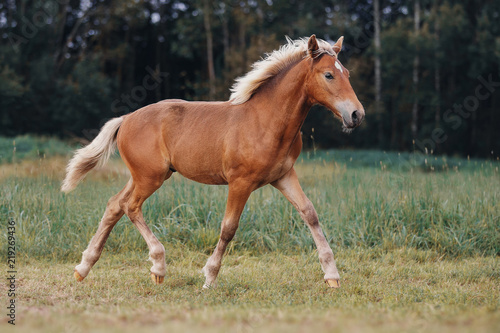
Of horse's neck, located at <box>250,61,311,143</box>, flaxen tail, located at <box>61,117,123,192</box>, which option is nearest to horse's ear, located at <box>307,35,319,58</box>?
horse's neck, located at <box>250,61,311,143</box>

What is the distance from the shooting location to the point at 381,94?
88.5ft

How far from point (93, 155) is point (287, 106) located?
93.3 inches

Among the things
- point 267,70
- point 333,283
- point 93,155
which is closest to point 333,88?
point 267,70

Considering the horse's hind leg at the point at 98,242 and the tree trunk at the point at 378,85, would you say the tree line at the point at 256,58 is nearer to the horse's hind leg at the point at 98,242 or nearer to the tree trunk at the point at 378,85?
the tree trunk at the point at 378,85

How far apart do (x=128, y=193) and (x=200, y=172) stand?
0.90 m

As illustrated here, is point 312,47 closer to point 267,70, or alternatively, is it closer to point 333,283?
point 267,70

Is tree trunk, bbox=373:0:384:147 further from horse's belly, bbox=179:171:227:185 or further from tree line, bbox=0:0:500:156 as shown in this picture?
horse's belly, bbox=179:171:227:185

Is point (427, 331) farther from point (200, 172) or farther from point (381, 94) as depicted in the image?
point (381, 94)

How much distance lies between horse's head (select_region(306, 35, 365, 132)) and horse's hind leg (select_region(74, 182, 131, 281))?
2.32 meters

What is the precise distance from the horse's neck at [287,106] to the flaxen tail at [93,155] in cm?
191

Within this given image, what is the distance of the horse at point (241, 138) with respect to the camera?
471cm

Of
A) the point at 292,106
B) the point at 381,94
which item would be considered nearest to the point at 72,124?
the point at 381,94

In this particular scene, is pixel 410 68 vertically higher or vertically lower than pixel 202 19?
lower

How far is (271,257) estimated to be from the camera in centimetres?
636
